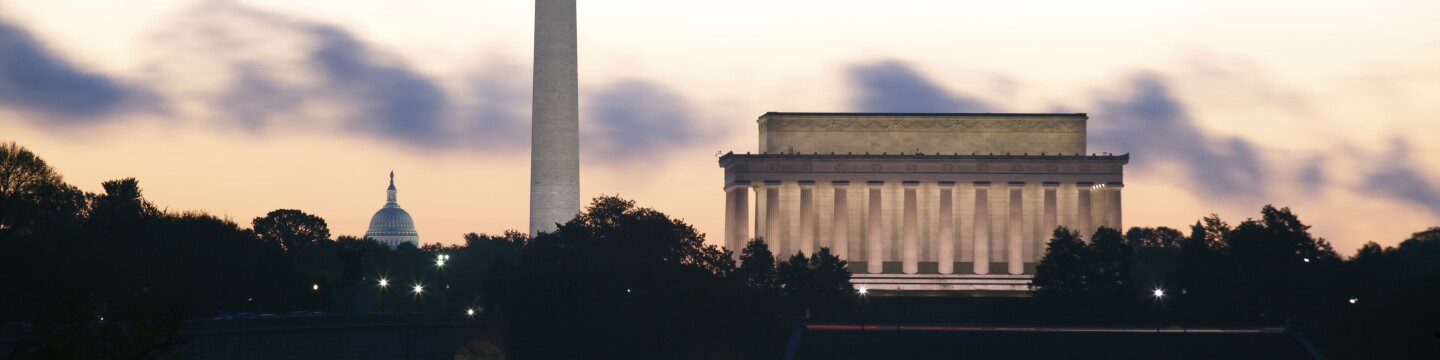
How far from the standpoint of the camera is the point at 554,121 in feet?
609

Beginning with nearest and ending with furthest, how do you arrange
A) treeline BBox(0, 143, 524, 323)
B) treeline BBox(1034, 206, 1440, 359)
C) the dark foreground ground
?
treeline BBox(0, 143, 524, 323) → the dark foreground ground → treeline BBox(1034, 206, 1440, 359)

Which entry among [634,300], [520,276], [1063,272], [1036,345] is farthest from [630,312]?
[1063,272]

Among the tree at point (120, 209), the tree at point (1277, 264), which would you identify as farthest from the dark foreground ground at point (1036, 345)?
the tree at point (120, 209)

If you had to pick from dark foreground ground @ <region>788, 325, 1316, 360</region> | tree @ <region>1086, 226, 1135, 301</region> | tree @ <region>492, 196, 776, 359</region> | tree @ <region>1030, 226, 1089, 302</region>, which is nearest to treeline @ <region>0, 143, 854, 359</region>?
tree @ <region>492, 196, 776, 359</region>

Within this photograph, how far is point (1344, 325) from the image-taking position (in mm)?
154875

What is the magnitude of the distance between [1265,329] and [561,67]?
200ft

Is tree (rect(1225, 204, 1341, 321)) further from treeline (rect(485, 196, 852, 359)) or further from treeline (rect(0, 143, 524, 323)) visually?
treeline (rect(0, 143, 524, 323))

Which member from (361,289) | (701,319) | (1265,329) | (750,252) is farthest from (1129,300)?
(361,289)

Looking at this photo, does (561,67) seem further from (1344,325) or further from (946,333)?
(1344,325)

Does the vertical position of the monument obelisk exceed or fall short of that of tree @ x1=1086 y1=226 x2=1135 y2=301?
it exceeds it

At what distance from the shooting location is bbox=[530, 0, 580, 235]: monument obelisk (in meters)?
183

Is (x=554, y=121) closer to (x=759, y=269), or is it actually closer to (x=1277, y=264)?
(x=759, y=269)

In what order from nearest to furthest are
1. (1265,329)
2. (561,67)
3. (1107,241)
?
(1265,329) < (561,67) < (1107,241)

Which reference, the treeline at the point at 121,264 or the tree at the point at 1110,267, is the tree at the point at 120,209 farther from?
the tree at the point at 1110,267
